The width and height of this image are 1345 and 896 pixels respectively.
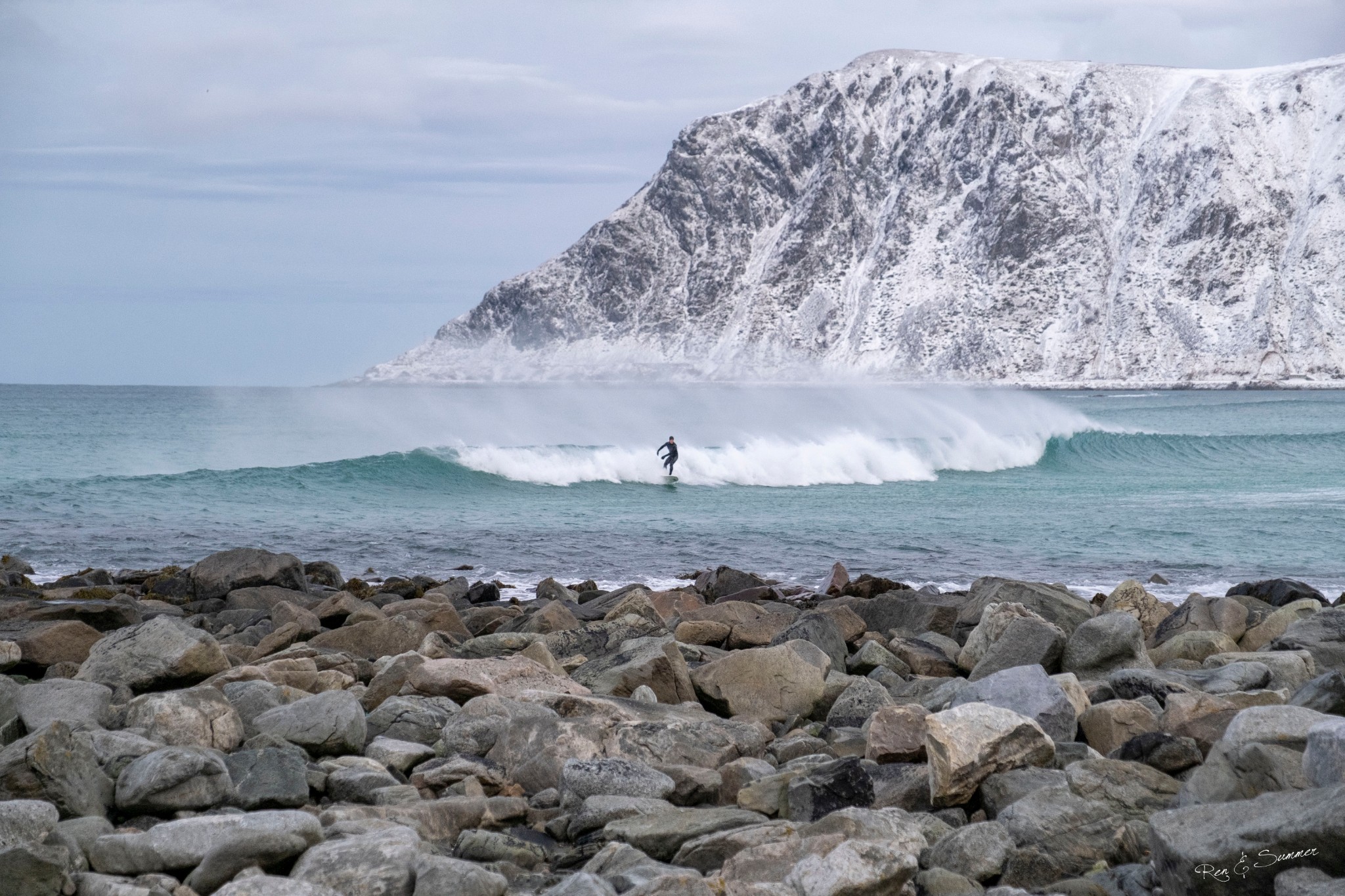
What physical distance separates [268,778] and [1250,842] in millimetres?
3040

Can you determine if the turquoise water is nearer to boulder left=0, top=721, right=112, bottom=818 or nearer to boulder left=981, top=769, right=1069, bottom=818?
boulder left=981, top=769, right=1069, bottom=818

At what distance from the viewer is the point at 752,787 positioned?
4035 mm

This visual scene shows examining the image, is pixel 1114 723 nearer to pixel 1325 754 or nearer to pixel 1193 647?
pixel 1325 754

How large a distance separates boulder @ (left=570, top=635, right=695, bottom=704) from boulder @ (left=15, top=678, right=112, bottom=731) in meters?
2.12

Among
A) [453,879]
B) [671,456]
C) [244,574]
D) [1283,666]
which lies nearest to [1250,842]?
[453,879]

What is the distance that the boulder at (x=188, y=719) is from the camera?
4.46m

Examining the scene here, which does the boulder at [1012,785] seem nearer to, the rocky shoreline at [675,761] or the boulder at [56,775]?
the rocky shoreline at [675,761]

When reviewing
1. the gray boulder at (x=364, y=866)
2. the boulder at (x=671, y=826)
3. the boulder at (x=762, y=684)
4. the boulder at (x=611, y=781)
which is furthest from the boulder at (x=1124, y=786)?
the gray boulder at (x=364, y=866)

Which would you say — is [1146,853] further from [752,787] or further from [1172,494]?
[1172,494]

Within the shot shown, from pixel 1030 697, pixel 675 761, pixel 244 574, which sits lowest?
pixel 244 574

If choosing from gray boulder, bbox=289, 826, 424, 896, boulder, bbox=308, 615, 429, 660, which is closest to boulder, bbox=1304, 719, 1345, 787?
gray boulder, bbox=289, 826, 424, 896

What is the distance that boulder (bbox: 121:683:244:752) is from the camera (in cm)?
446

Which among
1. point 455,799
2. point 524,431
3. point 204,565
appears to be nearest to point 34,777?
point 455,799

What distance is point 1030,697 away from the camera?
462 cm
